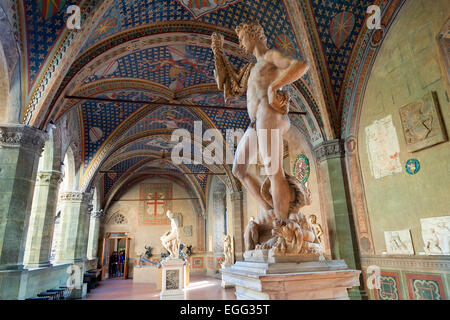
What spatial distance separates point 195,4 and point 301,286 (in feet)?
21.6

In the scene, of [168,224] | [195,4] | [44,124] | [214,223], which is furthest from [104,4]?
[168,224]

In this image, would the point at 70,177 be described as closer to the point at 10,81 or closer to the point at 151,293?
the point at 151,293

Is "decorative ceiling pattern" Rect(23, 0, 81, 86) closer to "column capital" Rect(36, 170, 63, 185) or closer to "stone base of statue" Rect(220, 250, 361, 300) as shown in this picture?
"column capital" Rect(36, 170, 63, 185)

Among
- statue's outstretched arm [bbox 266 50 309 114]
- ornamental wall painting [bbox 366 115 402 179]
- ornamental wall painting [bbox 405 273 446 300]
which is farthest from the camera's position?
ornamental wall painting [bbox 366 115 402 179]

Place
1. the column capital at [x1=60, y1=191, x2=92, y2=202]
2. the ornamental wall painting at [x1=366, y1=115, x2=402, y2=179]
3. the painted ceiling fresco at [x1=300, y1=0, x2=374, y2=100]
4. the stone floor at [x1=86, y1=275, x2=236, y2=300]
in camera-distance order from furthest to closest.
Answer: the column capital at [x1=60, y1=191, x2=92, y2=202] < the stone floor at [x1=86, y1=275, x2=236, y2=300] < the painted ceiling fresco at [x1=300, y1=0, x2=374, y2=100] < the ornamental wall painting at [x1=366, y1=115, x2=402, y2=179]

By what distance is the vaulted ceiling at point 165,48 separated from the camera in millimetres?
5707

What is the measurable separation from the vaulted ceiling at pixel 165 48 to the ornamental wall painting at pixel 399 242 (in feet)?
9.00

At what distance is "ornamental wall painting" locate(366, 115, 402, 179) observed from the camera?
5.67 meters

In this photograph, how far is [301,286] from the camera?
78.7 inches

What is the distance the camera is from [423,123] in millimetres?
5016

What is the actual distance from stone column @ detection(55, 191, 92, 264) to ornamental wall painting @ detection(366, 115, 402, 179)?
10205 mm

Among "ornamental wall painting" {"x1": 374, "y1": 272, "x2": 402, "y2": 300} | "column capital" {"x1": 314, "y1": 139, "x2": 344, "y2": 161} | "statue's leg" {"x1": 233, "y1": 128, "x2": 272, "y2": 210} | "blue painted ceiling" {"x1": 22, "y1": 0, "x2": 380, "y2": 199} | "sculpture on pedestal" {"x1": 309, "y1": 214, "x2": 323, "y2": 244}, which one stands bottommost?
"ornamental wall painting" {"x1": 374, "y1": 272, "x2": 402, "y2": 300}

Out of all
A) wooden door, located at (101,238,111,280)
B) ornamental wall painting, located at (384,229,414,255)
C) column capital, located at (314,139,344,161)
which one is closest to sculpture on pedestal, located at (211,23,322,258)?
ornamental wall painting, located at (384,229,414,255)
